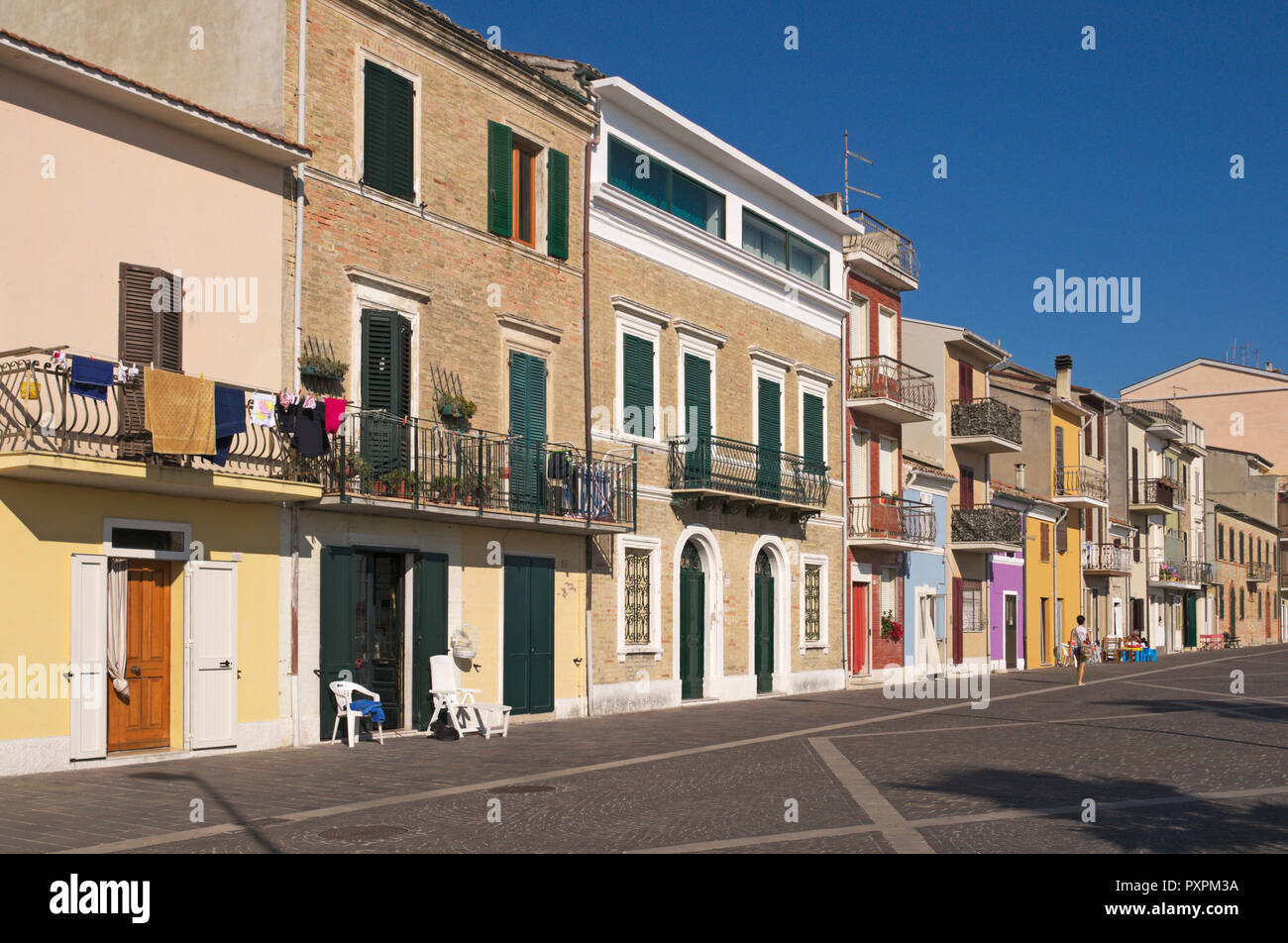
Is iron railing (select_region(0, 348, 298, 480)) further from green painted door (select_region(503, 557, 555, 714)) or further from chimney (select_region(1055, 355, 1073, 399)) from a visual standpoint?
chimney (select_region(1055, 355, 1073, 399))

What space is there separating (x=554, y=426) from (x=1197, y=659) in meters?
35.8

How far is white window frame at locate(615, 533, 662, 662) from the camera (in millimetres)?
23406

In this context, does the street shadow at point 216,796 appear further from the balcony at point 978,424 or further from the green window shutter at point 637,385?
the balcony at point 978,424

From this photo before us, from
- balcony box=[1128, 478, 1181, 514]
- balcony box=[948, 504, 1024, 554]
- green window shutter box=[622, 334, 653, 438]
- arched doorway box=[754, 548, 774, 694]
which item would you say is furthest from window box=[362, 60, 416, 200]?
balcony box=[1128, 478, 1181, 514]

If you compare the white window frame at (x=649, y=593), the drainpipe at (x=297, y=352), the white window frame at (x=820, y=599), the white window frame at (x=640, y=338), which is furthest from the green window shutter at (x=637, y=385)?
the drainpipe at (x=297, y=352)

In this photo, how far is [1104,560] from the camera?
51.8 m

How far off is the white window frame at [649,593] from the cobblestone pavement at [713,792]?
245cm

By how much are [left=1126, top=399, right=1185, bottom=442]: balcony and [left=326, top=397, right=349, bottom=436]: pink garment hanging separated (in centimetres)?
4811

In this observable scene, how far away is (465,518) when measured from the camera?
752 inches

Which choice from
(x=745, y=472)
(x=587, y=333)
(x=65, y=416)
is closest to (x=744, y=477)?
(x=745, y=472)

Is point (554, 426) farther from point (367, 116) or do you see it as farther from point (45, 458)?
point (45, 458)

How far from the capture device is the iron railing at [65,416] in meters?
13.4

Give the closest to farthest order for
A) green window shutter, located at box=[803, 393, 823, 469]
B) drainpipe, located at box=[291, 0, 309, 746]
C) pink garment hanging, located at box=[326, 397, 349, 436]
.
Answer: pink garment hanging, located at box=[326, 397, 349, 436] < drainpipe, located at box=[291, 0, 309, 746] < green window shutter, located at box=[803, 393, 823, 469]
